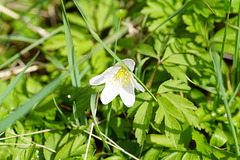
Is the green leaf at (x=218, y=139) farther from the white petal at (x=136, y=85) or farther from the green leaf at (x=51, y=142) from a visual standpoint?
the green leaf at (x=51, y=142)

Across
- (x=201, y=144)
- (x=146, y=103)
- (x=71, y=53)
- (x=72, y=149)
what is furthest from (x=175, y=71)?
(x=72, y=149)

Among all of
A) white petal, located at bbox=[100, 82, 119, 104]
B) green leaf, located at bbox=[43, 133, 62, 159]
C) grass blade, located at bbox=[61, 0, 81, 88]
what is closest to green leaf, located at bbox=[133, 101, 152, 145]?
white petal, located at bbox=[100, 82, 119, 104]

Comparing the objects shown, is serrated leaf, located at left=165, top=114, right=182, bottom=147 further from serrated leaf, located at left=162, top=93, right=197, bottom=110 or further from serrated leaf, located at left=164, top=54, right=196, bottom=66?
serrated leaf, located at left=164, top=54, right=196, bottom=66

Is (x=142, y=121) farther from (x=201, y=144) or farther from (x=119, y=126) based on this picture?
(x=201, y=144)

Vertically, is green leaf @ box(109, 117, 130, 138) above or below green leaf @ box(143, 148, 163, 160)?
above

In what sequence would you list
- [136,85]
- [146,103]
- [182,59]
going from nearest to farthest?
[136,85], [146,103], [182,59]

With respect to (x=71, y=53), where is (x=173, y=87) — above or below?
below

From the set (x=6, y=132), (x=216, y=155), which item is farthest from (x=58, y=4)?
(x=216, y=155)
